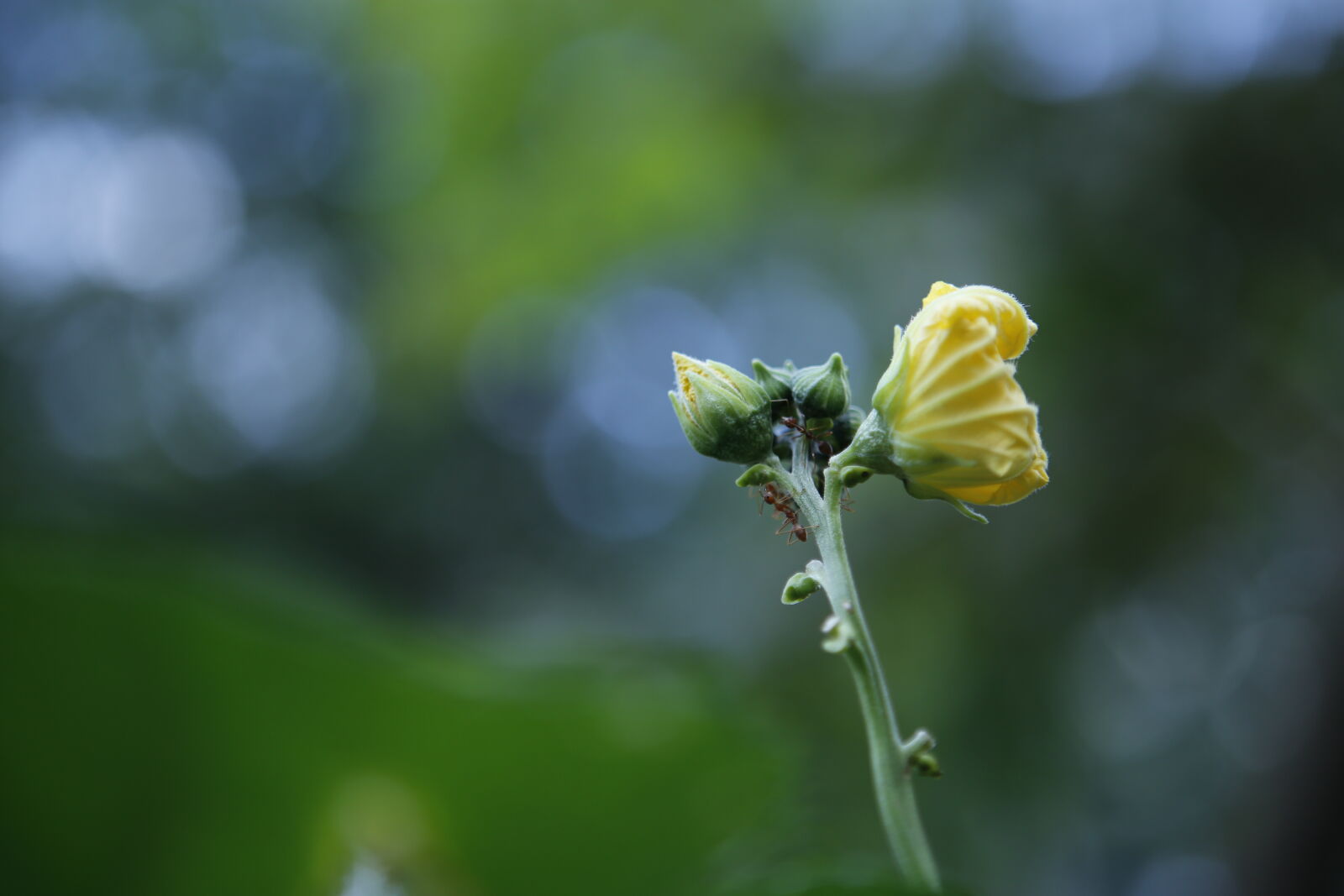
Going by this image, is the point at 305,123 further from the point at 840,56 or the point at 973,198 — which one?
the point at 973,198

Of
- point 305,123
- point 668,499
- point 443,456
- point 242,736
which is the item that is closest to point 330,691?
point 242,736

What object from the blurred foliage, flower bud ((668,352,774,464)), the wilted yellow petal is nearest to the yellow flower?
the wilted yellow petal

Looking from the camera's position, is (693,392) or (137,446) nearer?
(693,392)

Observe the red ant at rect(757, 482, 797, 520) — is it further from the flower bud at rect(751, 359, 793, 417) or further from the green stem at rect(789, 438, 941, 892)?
the green stem at rect(789, 438, 941, 892)

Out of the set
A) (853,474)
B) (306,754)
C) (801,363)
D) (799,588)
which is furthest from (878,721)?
(801,363)

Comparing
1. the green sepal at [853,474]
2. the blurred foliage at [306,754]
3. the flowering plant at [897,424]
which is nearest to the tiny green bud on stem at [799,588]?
the flowering plant at [897,424]

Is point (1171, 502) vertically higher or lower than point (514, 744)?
higher
